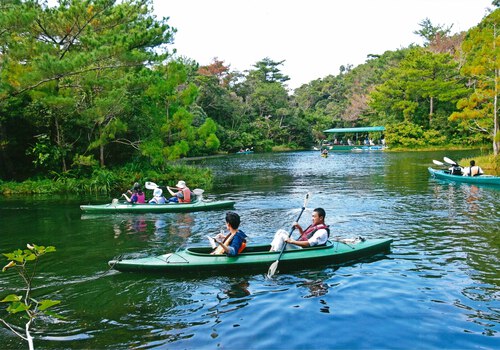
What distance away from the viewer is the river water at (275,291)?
5.52m

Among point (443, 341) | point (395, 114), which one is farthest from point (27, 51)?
point (395, 114)

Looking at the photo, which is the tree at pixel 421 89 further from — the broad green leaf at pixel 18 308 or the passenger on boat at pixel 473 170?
the broad green leaf at pixel 18 308

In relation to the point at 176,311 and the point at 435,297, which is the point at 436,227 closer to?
the point at 435,297

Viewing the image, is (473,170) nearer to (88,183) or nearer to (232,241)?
(232,241)

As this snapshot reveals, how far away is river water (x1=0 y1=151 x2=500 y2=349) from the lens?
5.52m

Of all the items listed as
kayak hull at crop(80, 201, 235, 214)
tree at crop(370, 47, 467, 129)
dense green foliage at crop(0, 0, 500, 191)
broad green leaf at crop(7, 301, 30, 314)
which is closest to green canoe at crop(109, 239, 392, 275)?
broad green leaf at crop(7, 301, 30, 314)

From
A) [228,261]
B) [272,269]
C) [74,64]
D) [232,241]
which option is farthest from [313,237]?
[74,64]

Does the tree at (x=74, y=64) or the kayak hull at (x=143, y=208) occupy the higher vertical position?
the tree at (x=74, y=64)

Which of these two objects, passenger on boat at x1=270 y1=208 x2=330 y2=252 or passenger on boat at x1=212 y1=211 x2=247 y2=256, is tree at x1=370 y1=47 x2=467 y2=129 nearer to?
passenger on boat at x1=270 y1=208 x2=330 y2=252

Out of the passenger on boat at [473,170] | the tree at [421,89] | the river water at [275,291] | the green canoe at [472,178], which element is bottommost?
the river water at [275,291]

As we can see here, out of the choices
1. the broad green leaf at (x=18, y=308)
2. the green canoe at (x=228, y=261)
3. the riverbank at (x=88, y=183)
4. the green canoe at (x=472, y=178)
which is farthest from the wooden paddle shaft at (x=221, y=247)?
the green canoe at (x=472, y=178)

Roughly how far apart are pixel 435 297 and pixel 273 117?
58375 mm

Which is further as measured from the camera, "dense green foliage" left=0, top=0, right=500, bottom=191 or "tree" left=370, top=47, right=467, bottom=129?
"tree" left=370, top=47, right=467, bottom=129

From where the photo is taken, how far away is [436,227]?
37.1 feet
